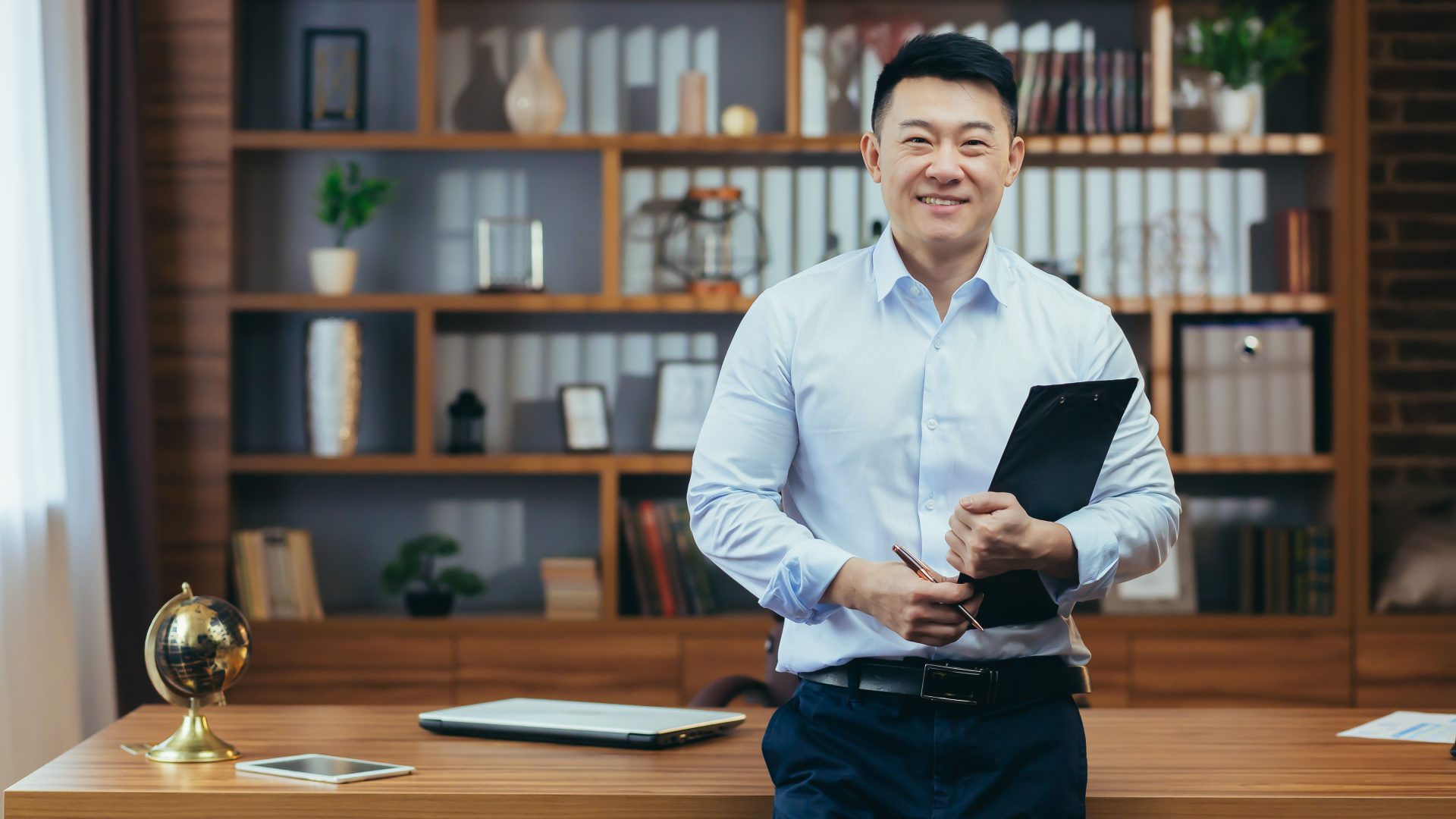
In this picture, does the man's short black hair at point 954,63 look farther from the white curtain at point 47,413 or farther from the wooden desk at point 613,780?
the white curtain at point 47,413

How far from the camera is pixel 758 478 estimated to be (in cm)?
147

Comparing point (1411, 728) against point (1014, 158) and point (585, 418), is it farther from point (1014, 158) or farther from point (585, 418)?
point (585, 418)

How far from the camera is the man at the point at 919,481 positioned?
4.53ft

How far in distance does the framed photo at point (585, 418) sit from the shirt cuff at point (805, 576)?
2.20 meters

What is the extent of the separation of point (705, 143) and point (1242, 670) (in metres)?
1.87

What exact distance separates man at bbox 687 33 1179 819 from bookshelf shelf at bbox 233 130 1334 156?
199 cm

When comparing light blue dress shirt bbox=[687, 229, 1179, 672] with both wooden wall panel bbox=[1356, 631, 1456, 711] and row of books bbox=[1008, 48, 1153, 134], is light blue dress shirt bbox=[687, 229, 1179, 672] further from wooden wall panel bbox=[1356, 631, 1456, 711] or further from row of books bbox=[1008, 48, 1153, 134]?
wooden wall panel bbox=[1356, 631, 1456, 711]

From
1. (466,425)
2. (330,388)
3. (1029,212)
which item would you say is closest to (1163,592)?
(1029,212)

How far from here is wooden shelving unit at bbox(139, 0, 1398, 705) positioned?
341cm

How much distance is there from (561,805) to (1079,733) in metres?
0.56

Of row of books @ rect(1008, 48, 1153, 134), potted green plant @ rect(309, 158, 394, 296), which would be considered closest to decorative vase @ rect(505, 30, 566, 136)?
potted green plant @ rect(309, 158, 394, 296)

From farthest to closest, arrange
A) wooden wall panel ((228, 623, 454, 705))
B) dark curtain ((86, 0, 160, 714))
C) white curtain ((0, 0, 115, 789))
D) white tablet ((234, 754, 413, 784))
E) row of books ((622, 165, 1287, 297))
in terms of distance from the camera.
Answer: row of books ((622, 165, 1287, 297)), wooden wall panel ((228, 623, 454, 705)), dark curtain ((86, 0, 160, 714)), white curtain ((0, 0, 115, 789)), white tablet ((234, 754, 413, 784))

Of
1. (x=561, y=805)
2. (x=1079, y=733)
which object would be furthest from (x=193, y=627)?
(x=1079, y=733)

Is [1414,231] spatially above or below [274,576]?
above
